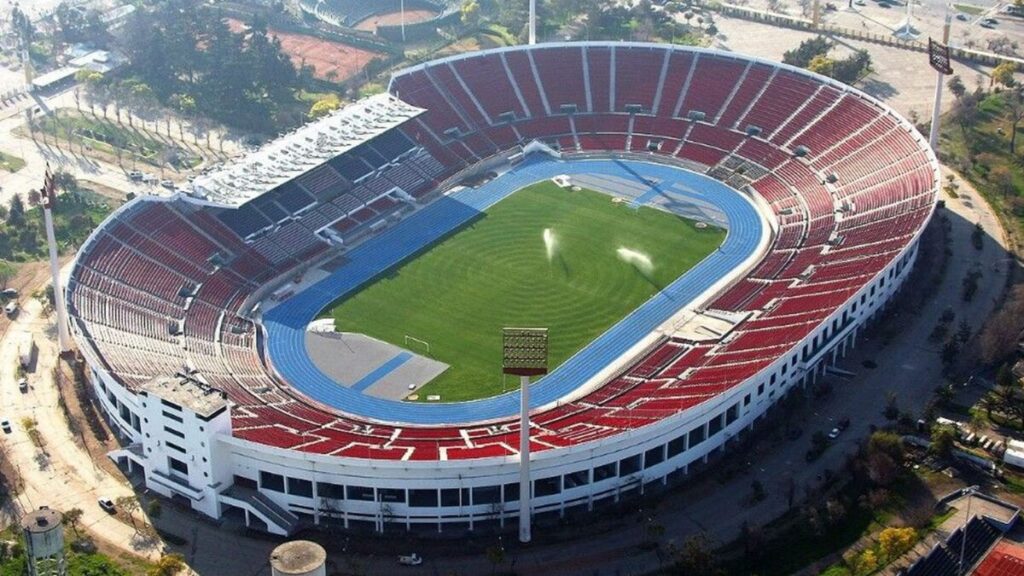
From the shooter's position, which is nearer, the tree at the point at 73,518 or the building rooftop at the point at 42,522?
the building rooftop at the point at 42,522

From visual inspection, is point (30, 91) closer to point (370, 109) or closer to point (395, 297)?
point (370, 109)

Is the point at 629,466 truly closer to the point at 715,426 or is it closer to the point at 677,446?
the point at 677,446

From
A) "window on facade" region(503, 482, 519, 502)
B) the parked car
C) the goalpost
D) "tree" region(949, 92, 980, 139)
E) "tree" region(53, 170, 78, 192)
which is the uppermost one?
"tree" region(949, 92, 980, 139)

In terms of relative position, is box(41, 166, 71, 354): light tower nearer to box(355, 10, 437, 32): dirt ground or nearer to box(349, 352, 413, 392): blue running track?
box(349, 352, 413, 392): blue running track

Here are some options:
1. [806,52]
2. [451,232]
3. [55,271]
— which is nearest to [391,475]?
[55,271]

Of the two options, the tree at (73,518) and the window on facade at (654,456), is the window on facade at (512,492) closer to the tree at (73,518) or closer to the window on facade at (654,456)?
the window on facade at (654,456)

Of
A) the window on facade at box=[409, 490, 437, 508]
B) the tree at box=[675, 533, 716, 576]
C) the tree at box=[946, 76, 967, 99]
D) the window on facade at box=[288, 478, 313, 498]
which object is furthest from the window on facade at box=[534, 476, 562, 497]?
the tree at box=[946, 76, 967, 99]

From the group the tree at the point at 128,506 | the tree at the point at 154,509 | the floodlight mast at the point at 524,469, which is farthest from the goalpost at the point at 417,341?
the tree at the point at 128,506
